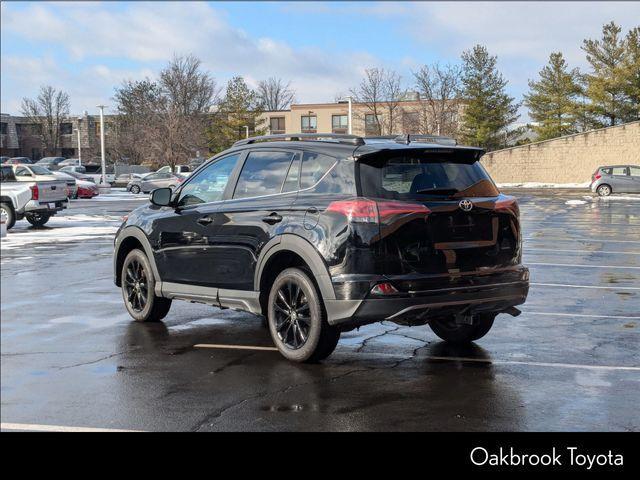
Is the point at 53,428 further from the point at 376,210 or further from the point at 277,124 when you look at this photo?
the point at 277,124

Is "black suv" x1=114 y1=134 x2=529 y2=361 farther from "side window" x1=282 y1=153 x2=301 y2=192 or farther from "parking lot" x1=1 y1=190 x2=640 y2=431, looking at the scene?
"parking lot" x1=1 y1=190 x2=640 y2=431

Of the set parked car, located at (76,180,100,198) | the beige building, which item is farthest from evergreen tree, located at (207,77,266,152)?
parked car, located at (76,180,100,198)

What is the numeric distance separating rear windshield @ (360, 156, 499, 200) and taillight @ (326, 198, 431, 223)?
118mm

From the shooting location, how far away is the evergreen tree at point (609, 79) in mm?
65625

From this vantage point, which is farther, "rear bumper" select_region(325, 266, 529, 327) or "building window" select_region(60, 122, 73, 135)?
"building window" select_region(60, 122, 73, 135)

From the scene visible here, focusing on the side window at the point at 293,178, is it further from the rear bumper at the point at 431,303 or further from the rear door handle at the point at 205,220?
the rear bumper at the point at 431,303

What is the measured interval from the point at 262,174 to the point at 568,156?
5891 centimetres

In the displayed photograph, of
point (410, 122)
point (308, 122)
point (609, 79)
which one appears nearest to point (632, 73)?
point (609, 79)

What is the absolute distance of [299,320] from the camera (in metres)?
6.97

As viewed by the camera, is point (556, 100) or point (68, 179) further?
point (556, 100)

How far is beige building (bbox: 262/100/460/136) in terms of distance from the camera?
2522 inches
